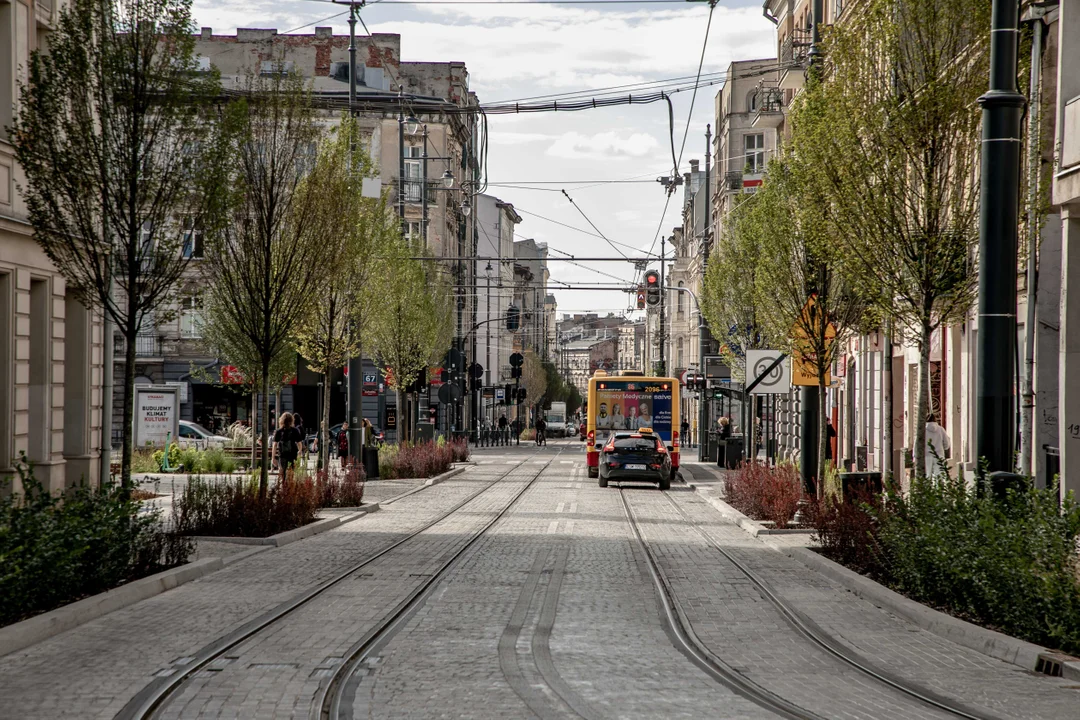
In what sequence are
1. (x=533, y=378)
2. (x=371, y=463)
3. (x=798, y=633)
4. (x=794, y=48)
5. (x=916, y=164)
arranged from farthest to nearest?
(x=533, y=378) → (x=794, y=48) → (x=371, y=463) → (x=916, y=164) → (x=798, y=633)

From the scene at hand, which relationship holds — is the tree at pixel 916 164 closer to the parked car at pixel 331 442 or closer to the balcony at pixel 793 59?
the balcony at pixel 793 59

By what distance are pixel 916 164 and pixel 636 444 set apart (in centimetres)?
1814

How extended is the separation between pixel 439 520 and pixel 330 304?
8.32 m

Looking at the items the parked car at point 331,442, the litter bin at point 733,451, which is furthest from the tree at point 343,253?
the parked car at point 331,442

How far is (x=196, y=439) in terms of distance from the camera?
45281mm

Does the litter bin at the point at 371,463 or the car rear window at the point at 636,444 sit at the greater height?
the car rear window at the point at 636,444

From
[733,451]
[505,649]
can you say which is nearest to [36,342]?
[505,649]

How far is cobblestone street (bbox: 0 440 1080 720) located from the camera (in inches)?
293

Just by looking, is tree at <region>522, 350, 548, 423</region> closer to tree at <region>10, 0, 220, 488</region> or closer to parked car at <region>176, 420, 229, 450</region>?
parked car at <region>176, 420, 229, 450</region>

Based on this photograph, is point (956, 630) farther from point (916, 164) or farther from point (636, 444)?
point (636, 444)

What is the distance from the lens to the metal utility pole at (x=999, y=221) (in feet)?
35.7

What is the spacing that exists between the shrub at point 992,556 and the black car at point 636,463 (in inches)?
757

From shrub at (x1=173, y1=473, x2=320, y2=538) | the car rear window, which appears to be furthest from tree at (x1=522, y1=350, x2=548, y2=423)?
shrub at (x1=173, y1=473, x2=320, y2=538)

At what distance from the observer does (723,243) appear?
3500cm
